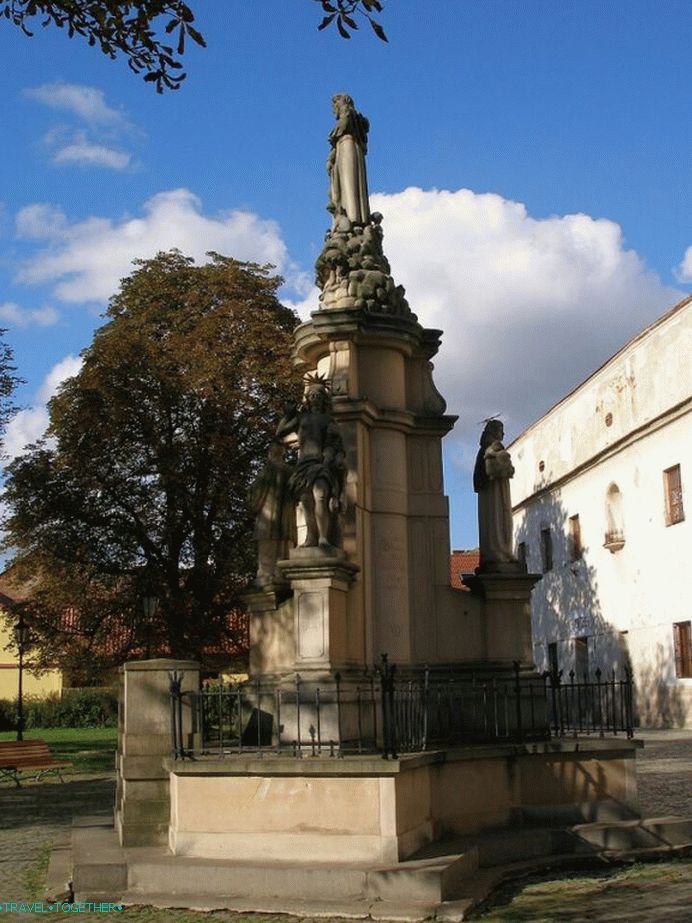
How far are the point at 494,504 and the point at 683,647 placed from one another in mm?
17035

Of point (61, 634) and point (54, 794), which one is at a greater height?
point (61, 634)

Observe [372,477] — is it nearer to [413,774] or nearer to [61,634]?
[413,774]

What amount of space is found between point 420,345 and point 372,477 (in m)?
1.77

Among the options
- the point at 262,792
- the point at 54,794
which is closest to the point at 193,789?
the point at 262,792

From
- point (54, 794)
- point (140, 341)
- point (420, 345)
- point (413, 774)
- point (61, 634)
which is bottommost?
point (54, 794)

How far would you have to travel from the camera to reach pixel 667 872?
8.62 m

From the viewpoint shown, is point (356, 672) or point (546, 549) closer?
point (356, 672)

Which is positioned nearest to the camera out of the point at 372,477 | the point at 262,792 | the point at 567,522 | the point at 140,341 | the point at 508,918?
the point at 508,918

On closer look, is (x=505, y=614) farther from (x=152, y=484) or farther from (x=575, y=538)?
(x=575, y=538)

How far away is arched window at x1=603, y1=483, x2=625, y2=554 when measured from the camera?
31.0 m

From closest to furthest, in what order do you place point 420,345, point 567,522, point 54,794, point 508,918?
point 508,918
point 420,345
point 54,794
point 567,522

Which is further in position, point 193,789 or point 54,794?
point 54,794

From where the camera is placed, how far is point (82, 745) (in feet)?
107

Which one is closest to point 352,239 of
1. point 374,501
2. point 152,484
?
point 374,501
